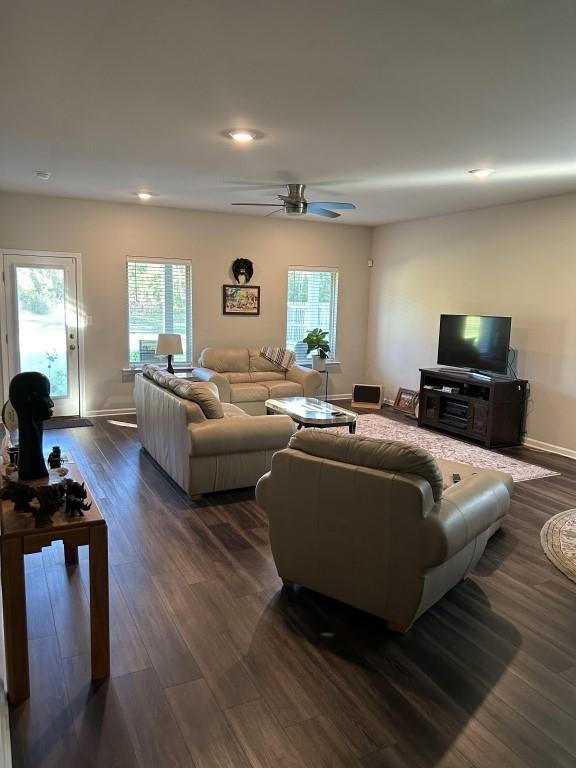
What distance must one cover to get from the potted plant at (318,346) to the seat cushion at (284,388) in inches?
34.6

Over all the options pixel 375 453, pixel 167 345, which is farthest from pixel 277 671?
pixel 167 345

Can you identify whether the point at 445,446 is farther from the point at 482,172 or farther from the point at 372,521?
the point at 372,521

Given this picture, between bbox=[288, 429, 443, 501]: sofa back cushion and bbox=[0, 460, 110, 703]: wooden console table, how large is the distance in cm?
105

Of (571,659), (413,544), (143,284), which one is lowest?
(571,659)

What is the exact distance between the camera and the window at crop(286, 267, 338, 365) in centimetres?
841

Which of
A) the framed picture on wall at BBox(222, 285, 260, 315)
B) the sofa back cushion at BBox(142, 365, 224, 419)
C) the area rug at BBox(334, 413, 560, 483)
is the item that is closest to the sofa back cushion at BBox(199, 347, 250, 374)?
the framed picture on wall at BBox(222, 285, 260, 315)

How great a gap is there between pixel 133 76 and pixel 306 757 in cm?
319

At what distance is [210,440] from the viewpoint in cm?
423

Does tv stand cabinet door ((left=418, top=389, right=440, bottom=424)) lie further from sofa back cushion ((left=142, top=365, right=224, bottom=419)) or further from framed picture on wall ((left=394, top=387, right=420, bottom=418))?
sofa back cushion ((left=142, top=365, right=224, bottom=419))

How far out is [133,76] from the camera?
2.94m

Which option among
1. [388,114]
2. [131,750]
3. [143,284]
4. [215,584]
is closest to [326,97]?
[388,114]

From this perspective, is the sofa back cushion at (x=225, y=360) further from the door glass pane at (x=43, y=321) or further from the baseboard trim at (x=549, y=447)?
the baseboard trim at (x=549, y=447)

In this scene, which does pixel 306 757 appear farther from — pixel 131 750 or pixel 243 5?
pixel 243 5

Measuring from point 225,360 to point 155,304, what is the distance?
119cm
